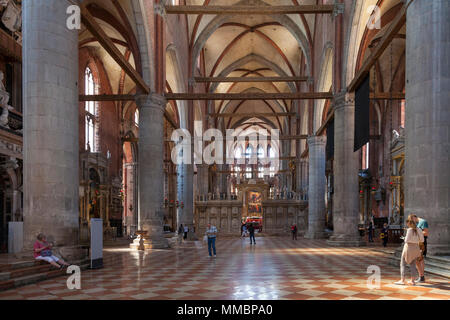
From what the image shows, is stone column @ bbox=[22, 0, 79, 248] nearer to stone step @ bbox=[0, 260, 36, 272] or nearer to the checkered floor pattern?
stone step @ bbox=[0, 260, 36, 272]

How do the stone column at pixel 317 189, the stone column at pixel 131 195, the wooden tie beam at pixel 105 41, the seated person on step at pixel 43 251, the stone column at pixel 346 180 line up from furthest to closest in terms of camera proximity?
1. the stone column at pixel 131 195
2. the stone column at pixel 317 189
3. the stone column at pixel 346 180
4. the wooden tie beam at pixel 105 41
5. the seated person on step at pixel 43 251

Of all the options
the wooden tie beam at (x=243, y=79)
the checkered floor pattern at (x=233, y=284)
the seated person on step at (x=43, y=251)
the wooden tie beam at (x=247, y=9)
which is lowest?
the checkered floor pattern at (x=233, y=284)

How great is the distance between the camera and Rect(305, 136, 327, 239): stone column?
2744 centimetres

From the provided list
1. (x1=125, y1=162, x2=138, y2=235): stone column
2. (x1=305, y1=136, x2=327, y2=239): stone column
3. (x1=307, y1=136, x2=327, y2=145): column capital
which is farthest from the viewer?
(x1=125, y1=162, x2=138, y2=235): stone column

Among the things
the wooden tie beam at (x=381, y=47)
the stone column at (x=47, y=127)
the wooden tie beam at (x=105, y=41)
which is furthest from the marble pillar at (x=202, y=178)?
the stone column at (x=47, y=127)

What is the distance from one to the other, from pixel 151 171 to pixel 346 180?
888cm

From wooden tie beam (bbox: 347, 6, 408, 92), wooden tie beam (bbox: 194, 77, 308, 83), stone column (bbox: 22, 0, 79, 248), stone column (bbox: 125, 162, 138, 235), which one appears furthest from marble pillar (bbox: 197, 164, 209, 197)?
stone column (bbox: 22, 0, 79, 248)

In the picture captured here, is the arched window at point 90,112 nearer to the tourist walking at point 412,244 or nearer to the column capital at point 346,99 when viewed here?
the column capital at point 346,99

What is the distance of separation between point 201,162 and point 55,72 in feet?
98.7

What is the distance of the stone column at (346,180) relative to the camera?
741 inches

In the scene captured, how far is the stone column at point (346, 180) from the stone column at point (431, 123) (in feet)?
27.8

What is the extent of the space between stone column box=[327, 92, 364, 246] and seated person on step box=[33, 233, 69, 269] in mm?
13172

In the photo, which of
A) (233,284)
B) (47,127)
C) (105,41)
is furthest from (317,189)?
(47,127)
